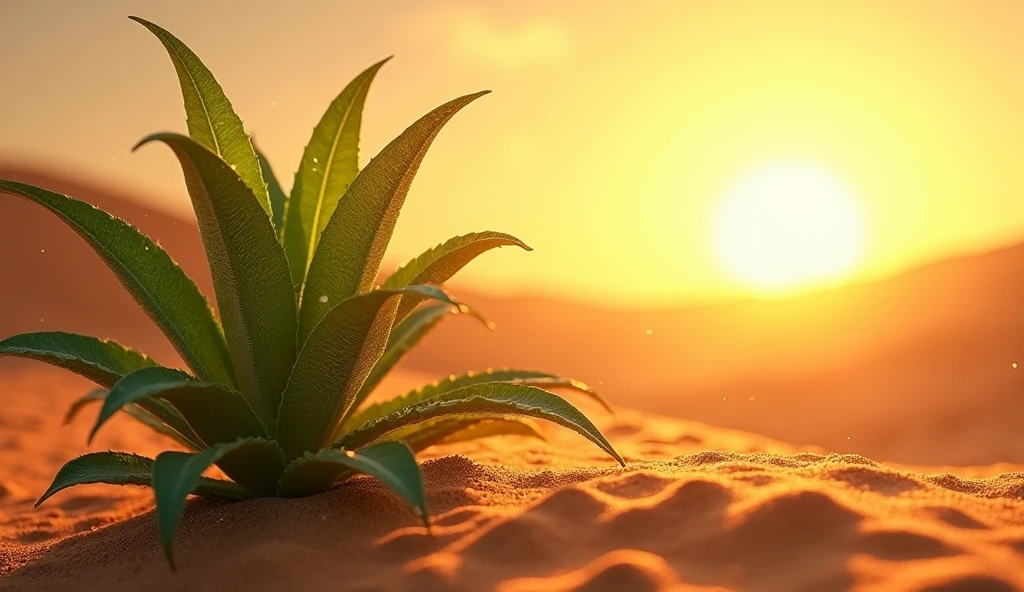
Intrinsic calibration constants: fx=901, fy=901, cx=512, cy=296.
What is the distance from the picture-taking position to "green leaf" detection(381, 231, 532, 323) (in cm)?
239

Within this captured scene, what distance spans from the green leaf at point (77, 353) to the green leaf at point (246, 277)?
30 centimetres

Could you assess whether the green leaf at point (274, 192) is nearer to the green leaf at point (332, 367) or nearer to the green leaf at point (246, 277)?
the green leaf at point (246, 277)

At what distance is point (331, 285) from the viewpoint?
2.47 meters

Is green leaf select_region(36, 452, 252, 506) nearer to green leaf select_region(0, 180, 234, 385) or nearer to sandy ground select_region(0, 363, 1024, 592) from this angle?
sandy ground select_region(0, 363, 1024, 592)

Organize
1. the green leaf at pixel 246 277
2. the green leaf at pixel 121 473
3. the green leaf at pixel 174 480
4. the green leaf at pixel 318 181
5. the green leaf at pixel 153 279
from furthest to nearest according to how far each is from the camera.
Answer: the green leaf at pixel 318 181, the green leaf at pixel 121 473, the green leaf at pixel 153 279, the green leaf at pixel 246 277, the green leaf at pixel 174 480

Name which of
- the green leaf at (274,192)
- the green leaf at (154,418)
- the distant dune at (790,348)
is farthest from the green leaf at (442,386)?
the distant dune at (790,348)

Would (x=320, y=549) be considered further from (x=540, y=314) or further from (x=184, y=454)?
(x=540, y=314)

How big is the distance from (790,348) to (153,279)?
996 centimetres

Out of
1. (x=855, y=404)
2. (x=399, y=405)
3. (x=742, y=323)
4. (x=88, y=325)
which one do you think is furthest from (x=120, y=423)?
(x=742, y=323)

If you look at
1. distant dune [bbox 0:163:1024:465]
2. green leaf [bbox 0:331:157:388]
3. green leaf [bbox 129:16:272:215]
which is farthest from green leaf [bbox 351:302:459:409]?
distant dune [bbox 0:163:1024:465]

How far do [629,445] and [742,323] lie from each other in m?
10.7

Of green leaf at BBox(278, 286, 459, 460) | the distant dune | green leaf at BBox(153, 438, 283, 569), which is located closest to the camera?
green leaf at BBox(153, 438, 283, 569)

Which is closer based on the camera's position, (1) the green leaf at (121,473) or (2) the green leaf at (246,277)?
(2) the green leaf at (246,277)

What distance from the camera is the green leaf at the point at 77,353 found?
2.31m
